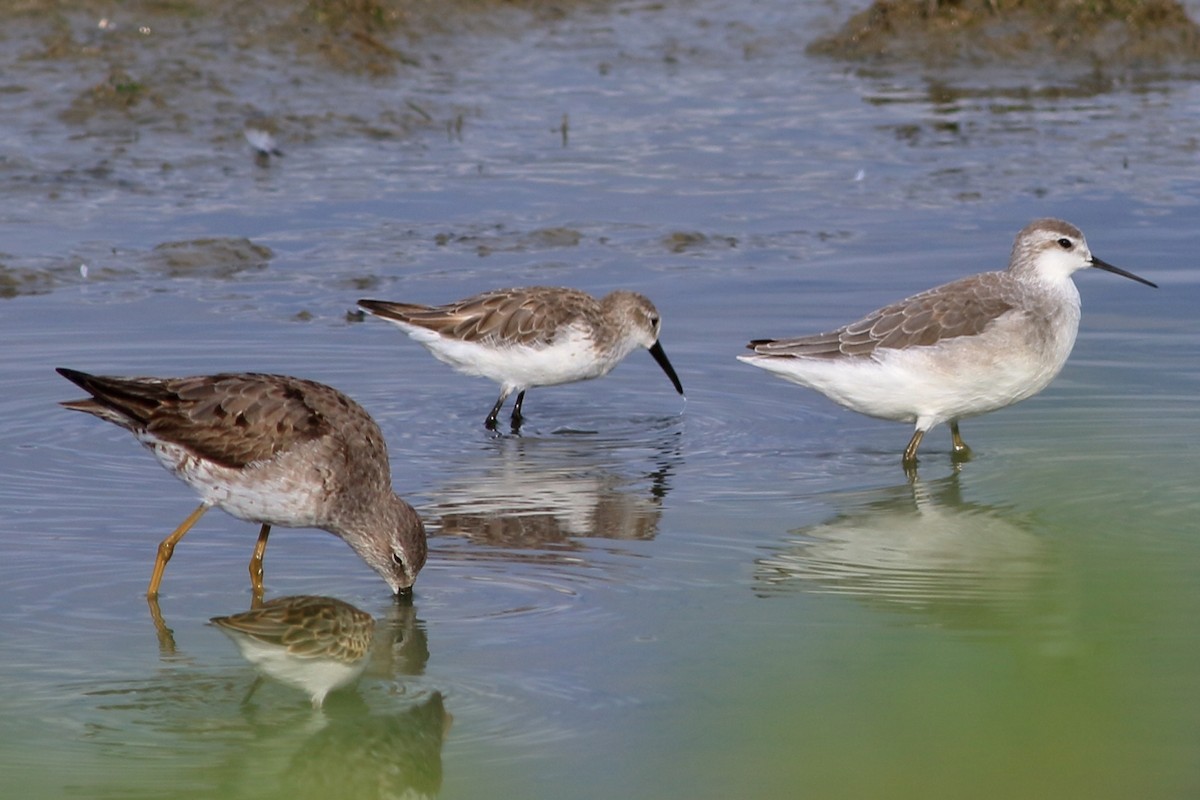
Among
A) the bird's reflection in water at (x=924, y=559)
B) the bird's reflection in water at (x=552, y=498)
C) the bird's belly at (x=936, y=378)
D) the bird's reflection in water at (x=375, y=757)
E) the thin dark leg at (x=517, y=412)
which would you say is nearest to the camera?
the bird's reflection in water at (x=375, y=757)

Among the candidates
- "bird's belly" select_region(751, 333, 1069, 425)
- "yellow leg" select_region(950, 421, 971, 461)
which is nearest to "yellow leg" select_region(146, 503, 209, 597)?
"bird's belly" select_region(751, 333, 1069, 425)

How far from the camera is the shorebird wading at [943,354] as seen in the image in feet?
30.4

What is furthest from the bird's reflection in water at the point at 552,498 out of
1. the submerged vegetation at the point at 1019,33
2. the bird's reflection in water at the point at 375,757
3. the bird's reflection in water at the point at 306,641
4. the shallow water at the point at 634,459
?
the submerged vegetation at the point at 1019,33

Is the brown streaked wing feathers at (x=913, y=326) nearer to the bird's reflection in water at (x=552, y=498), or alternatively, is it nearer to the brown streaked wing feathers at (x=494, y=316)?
the bird's reflection in water at (x=552, y=498)

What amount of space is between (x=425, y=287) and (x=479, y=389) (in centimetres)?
128

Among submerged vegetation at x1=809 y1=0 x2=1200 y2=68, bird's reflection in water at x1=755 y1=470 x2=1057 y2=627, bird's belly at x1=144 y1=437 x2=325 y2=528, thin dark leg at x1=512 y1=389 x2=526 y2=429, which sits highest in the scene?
submerged vegetation at x1=809 y1=0 x2=1200 y2=68

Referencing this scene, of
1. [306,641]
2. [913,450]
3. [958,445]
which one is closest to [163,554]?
[306,641]

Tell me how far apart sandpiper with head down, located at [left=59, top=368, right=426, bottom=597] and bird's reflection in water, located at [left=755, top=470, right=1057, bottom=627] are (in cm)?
149

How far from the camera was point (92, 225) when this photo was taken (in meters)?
13.3

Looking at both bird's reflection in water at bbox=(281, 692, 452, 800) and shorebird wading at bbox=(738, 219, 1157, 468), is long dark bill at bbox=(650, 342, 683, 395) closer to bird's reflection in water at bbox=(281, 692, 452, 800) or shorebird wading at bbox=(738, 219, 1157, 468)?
shorebird wading at bbox=(738, 219, 1157, 468)

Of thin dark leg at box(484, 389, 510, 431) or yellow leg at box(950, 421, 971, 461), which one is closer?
yellow leg at box(950, 421, 971, 461)

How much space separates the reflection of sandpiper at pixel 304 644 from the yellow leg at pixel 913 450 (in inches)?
157

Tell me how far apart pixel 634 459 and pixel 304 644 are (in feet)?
12.0

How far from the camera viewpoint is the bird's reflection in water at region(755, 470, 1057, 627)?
6.91 m
